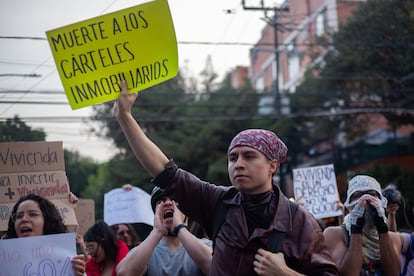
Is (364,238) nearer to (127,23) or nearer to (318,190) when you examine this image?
(127,23)

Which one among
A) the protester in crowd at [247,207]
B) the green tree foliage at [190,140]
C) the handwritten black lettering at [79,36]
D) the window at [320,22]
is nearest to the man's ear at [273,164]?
the protester in crowd at [247,207]

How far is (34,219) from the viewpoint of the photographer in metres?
4.27

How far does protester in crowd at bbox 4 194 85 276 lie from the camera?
4242mm

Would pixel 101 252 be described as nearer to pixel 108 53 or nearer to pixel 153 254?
pixel 153 254

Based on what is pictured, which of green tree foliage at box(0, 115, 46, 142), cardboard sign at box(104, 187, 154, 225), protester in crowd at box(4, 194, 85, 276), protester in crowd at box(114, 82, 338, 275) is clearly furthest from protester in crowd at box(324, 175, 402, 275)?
green tree foliage at box(0, 115, 46, 142)

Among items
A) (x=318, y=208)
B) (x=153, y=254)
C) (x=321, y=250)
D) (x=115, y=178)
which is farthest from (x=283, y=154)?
(x=115, y=178)

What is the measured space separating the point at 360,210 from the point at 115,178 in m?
27.5

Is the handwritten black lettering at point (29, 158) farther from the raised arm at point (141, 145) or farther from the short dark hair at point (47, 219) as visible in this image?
the raised arm at point (141, 145)

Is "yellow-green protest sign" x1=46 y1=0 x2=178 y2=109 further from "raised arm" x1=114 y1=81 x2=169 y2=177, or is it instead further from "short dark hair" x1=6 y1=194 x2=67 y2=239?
"short dark hair" x1=6 y1=194 x2=67 y2=239

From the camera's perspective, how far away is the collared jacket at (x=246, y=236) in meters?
3.21

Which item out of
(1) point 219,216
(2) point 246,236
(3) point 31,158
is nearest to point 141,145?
(1) point 219,216

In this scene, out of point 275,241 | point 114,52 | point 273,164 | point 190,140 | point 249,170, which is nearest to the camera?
point 275,241

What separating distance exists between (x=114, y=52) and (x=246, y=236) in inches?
45.4

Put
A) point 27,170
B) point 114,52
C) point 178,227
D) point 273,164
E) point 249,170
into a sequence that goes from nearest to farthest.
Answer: point 249,170 < point 273,164 < point 114,52 < point 178,227 < point 27,170
